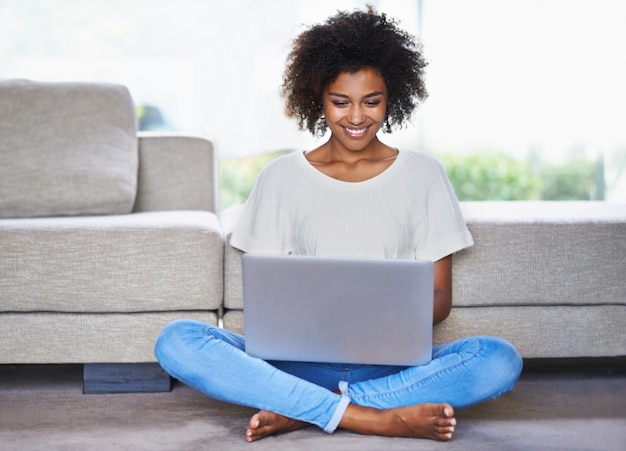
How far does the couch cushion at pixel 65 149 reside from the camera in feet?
9.34

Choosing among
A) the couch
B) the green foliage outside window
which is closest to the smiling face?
the couch

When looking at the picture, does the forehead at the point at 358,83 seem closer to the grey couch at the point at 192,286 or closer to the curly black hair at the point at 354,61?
the curly black hair at the point at 354,61

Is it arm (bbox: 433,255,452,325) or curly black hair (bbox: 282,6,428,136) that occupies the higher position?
curly black hair (bbox: 282,6,428,136)

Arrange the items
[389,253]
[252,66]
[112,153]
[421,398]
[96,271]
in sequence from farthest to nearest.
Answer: [252,66], [112,153], [96,271], [389,253], [421,398]

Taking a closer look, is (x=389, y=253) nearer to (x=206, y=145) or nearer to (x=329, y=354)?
(x=329, y=354)

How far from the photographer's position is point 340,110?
7.04 ft

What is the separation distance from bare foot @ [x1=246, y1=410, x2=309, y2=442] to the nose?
72cm

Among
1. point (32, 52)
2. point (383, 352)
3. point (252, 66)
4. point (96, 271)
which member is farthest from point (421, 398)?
point (32, 52)

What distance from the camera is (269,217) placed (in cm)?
220

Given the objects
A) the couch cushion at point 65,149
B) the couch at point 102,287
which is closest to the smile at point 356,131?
the couch at point 102,287

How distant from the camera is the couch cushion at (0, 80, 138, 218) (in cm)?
285

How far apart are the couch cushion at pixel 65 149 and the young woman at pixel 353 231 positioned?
838 millimetres

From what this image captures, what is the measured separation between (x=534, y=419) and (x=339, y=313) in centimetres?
68

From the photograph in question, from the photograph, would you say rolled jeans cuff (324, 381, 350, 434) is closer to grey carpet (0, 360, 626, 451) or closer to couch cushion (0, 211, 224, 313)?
grey carpet (0, 360, 626, 451)
